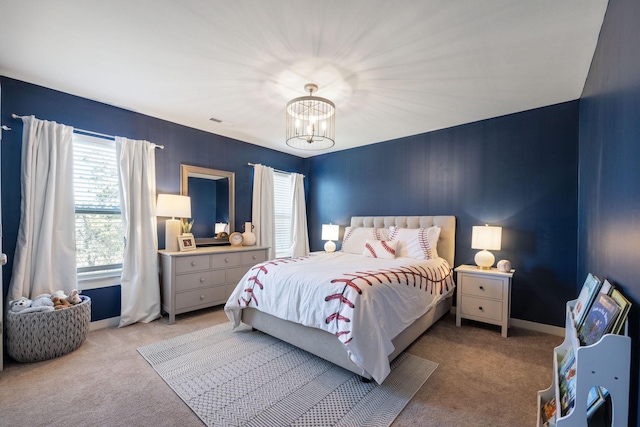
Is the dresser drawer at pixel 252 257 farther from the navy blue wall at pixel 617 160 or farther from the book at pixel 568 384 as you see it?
the navy blue wall at pixel 617 160

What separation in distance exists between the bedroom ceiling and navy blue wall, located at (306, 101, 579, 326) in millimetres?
354

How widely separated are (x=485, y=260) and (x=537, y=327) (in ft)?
2.99

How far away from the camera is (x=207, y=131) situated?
3.98 metres

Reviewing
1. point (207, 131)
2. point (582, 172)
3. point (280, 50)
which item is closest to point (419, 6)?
point (280, 50)

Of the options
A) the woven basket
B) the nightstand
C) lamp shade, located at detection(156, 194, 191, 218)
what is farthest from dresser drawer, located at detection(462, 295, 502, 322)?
the woven basket

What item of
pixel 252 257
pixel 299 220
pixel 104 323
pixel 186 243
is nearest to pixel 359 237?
pixel 299 220

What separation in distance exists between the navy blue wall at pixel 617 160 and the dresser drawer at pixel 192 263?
11.7 feet

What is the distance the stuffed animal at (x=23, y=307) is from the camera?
225 centimetres

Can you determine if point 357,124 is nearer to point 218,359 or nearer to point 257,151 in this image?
point 257,151

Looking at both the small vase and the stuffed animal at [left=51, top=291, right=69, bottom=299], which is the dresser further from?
the stuffed animal at [left=51, top=291, right=69, bottom=299]

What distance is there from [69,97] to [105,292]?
214cm

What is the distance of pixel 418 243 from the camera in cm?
345

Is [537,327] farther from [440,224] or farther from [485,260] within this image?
[440,224]

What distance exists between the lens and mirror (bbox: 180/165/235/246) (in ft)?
12.5
